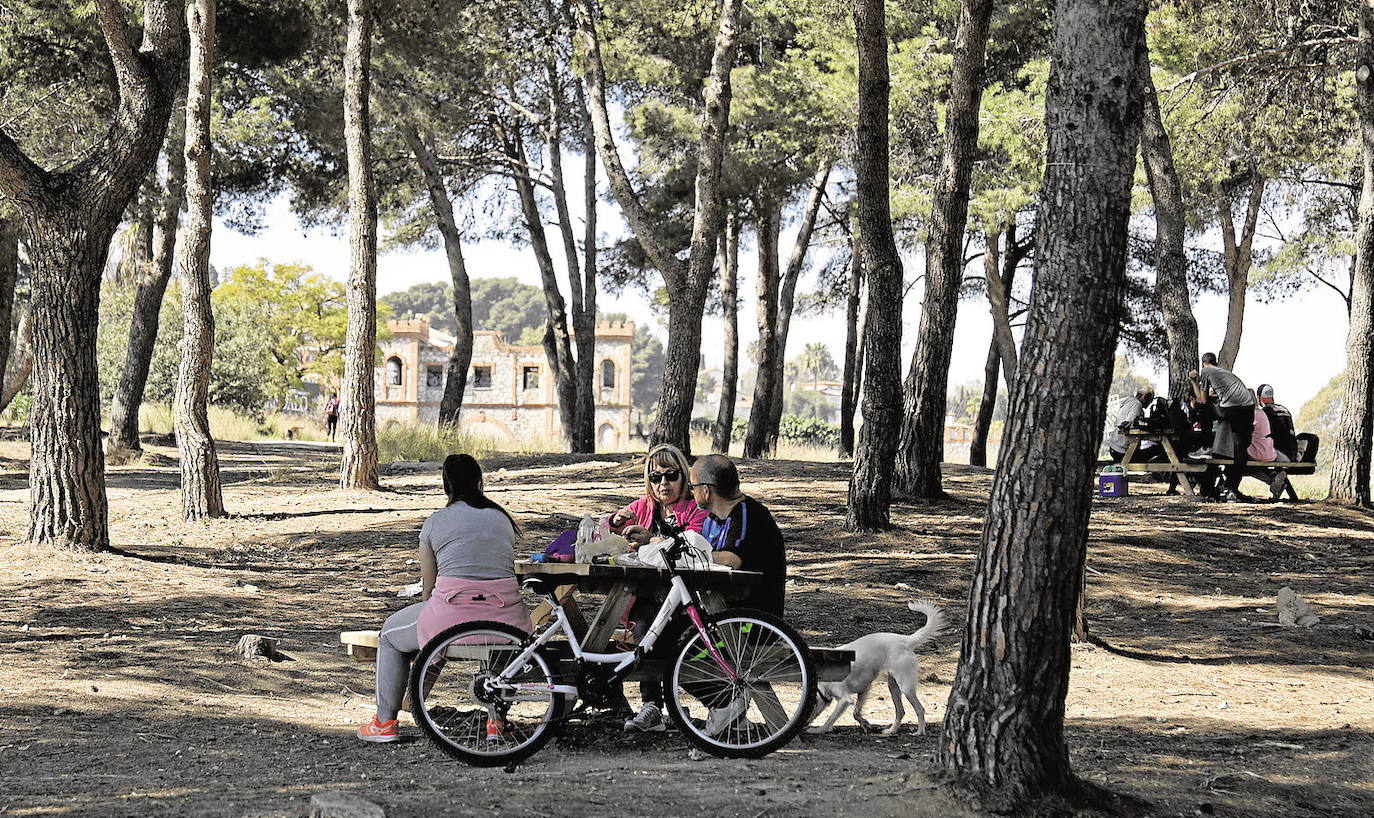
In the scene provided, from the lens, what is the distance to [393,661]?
5172mm

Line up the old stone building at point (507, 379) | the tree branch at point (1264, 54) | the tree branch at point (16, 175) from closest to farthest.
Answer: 1. the tree branch at point (16, 175)
2. the tree branch at point (1264, 54)
3. the old stone building at point (507, 379)

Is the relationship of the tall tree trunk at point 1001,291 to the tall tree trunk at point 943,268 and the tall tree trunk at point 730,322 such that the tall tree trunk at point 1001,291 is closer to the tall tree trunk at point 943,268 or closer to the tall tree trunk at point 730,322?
the tall tree trunk at point 730,322

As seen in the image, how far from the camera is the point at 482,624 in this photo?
500cm

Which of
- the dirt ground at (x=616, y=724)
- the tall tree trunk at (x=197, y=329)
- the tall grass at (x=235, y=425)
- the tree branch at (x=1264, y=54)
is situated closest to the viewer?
the dirt ground at (x=616, y=724)

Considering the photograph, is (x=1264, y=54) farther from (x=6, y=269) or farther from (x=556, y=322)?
(x=6, y=269)

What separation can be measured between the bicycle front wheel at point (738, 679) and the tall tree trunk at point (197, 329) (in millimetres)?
7947

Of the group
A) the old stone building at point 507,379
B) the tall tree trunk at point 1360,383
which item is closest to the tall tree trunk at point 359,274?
the tall tree trunk at point 1360,383

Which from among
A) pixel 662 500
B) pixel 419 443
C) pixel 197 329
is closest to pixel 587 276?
pixel 419 443

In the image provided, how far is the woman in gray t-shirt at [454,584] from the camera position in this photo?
5.10 meters

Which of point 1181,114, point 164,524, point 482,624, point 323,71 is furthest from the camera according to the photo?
point 323,71

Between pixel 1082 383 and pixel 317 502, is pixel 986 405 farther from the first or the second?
pixel 1082 383

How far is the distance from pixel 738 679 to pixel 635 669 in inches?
15.9

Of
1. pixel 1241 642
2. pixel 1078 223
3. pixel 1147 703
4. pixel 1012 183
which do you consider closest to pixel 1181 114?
pixel 1012 183

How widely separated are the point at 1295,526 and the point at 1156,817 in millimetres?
9271
